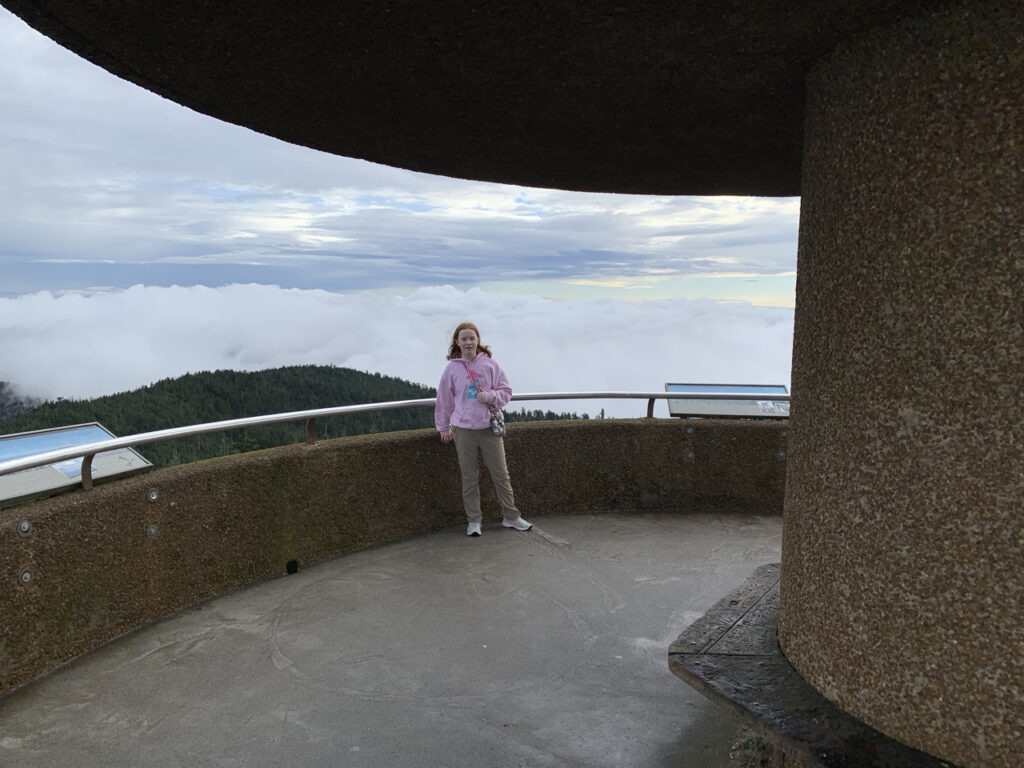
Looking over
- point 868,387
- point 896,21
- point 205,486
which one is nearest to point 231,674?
point 205,486

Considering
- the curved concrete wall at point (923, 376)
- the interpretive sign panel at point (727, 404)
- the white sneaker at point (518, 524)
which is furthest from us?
the interpretive sign panel at point (727, 404)

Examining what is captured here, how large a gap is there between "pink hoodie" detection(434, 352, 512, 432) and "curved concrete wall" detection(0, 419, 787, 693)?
357mm

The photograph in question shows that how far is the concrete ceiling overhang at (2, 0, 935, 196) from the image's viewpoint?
2299 mm

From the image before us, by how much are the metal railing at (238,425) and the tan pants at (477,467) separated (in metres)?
0.48

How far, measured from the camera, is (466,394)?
21.3 ft

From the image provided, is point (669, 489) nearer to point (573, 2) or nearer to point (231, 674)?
point (231, 674)

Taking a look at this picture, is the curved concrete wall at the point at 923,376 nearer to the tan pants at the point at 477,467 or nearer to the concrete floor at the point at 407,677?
the concrete floor at the point at 407,677

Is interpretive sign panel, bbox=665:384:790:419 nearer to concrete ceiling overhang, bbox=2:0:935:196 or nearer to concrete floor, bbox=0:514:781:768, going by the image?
concrete floor, bbox=0:514:781:768

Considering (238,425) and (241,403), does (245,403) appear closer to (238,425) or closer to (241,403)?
(241,403)

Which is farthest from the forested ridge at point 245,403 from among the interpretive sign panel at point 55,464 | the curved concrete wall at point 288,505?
the interpretive sign panel at point 55,464

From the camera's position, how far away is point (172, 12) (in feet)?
7.45

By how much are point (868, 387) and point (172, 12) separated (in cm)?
251

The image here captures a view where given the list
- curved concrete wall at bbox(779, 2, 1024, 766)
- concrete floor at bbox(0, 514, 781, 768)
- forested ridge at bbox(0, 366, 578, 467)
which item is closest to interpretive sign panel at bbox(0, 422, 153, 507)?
concrete floor at bbox(0, 514, 781, 768)

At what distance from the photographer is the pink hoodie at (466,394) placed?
648cm
